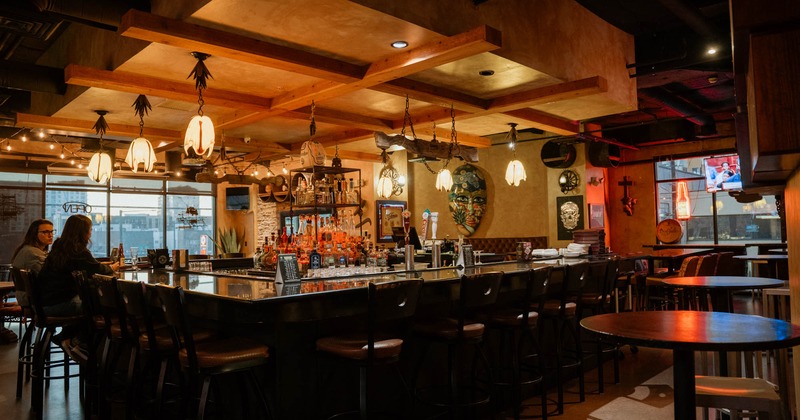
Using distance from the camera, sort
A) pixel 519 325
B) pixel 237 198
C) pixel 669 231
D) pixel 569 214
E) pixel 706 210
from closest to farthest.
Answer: pixel 519 325, pixel 569 214, pixel 669 231, pixel 706 210, pixel 237 198

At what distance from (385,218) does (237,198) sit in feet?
13.7

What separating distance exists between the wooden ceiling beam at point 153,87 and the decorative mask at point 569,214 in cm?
673

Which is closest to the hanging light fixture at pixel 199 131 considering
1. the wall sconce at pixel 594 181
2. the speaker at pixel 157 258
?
the speaker at pixel 157 258

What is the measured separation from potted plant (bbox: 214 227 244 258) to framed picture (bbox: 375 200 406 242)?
3673 millimetres

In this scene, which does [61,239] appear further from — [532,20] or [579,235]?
[579,235]

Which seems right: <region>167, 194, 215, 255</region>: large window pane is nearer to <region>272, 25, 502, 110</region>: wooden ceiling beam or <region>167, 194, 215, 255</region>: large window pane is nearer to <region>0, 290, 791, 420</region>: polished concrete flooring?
<region>0, 290, 791, 420</region>: polished concrete flooring

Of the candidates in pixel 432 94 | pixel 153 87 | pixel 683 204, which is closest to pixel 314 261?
pixel 153 87

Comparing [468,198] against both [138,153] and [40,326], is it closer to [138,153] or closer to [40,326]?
[138,153]

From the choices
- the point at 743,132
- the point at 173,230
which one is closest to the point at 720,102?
the point at 743,132

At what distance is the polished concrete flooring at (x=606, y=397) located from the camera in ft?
13.4

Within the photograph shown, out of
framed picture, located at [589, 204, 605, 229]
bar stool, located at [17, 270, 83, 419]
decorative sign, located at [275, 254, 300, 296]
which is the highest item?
framed picture, located at [589, 204, 605, 229]

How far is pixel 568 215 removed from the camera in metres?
10.8

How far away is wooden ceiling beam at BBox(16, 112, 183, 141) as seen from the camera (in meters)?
6.57

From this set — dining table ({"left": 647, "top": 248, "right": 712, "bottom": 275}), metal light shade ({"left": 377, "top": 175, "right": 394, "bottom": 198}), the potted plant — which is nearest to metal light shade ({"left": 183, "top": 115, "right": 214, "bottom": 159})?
metal light shade ({"left": 377, "top": 175, "right": 394, "bottom": 198})
